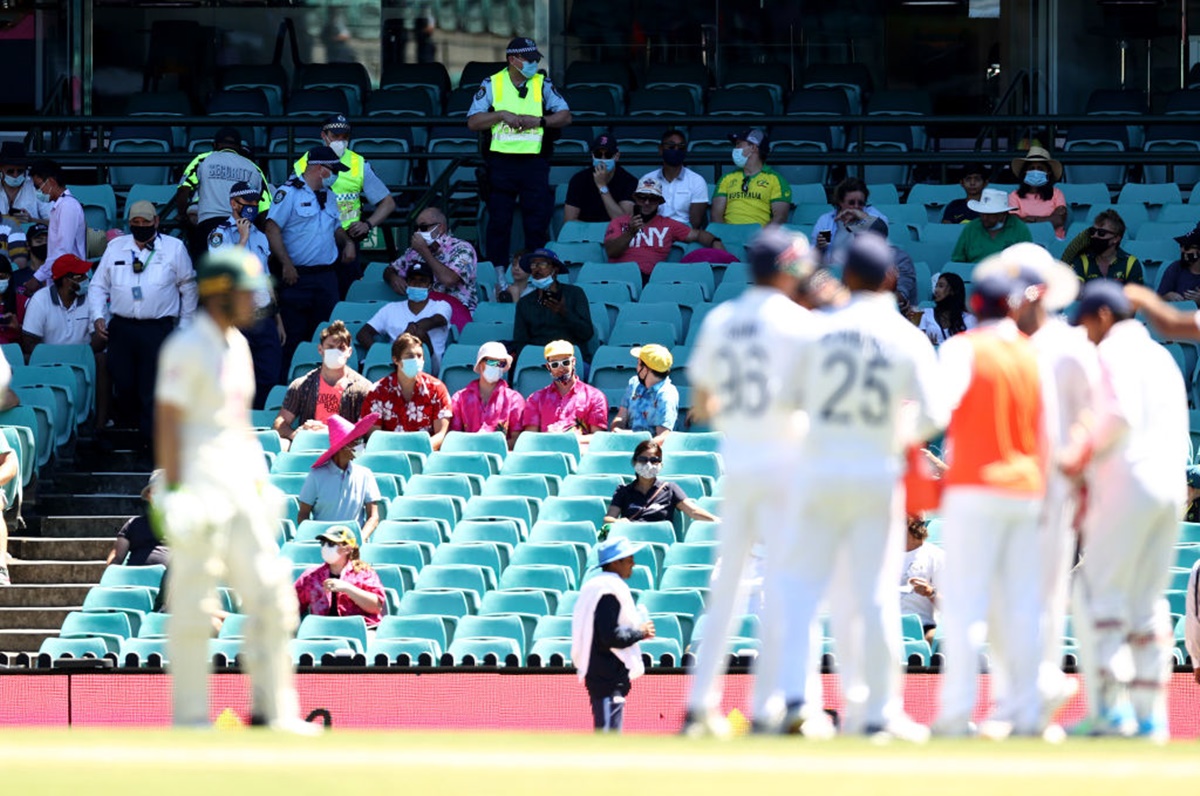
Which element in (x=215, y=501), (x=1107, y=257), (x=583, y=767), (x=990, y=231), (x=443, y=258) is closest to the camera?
(x=583, y=767)

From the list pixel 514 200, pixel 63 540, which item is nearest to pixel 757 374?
pixel 63 540

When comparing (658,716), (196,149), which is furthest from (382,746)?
(196,149)

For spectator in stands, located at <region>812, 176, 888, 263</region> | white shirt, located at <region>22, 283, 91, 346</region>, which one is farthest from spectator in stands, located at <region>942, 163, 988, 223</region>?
white shirt, located at <region>22, 283, 91, 346</region>

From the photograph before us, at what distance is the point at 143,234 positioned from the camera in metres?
17.4

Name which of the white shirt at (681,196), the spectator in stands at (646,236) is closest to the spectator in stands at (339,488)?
the spectator in stands at (646,236)

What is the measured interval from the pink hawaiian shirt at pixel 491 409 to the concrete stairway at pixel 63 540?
2279 mm

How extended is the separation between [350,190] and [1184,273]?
6.28 metres

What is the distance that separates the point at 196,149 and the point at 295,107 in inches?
60.7

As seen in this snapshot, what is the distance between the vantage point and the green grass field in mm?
7207

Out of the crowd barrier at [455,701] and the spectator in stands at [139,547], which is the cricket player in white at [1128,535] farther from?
the spectator in stands at [139,547]

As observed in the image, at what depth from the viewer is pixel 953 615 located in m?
8.73

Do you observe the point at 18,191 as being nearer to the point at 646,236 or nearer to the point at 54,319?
the point at 54,319

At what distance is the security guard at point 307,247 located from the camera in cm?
1823

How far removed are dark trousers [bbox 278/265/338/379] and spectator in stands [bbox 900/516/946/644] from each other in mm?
6123
